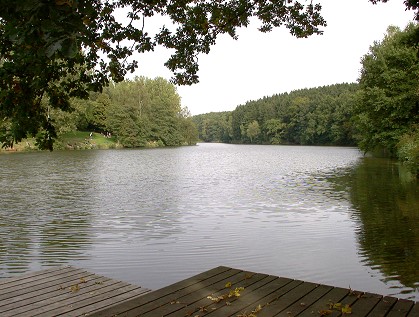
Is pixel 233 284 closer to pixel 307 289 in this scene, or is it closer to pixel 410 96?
pixel 307 289

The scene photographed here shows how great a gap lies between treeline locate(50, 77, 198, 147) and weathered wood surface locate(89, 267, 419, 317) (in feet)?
209

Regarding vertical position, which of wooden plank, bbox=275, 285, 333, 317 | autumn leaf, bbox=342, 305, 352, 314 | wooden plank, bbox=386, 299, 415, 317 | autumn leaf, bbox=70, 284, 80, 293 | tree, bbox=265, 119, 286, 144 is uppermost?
tree, bbox=265, 119, 286, 144

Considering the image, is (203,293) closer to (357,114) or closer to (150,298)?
(150,298)

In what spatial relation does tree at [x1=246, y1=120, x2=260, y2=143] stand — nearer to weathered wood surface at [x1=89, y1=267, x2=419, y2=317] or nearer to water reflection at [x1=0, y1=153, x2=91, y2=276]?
water reflection at [x1=0, y1=153, x2=91, y2=276]

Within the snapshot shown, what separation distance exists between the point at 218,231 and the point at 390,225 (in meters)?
4.72

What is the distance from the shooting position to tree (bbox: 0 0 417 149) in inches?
102

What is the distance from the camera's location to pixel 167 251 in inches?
359

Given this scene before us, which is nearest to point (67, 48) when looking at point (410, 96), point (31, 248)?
point (31, 248)

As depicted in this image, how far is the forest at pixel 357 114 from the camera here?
30953 millimetres

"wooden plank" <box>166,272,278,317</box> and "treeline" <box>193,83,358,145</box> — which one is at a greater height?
"treeline" <box>193,83,358,145</box>

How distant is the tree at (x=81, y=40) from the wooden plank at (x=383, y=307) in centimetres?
368

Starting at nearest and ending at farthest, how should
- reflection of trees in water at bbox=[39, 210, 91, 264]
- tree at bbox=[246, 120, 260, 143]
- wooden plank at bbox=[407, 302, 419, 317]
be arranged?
wooden plank at bbox=[407, 302, 419, 317] → reflection of trees in water at bbox=[39, 210, 91, 264] → tree at bbox=[246, 120, 260, 143]

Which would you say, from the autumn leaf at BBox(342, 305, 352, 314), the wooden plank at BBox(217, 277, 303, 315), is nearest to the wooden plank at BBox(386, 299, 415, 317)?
the autumn leaf at BBox(342, 305, 352, 314)

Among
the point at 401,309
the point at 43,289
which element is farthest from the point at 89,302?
the point at 401,309
